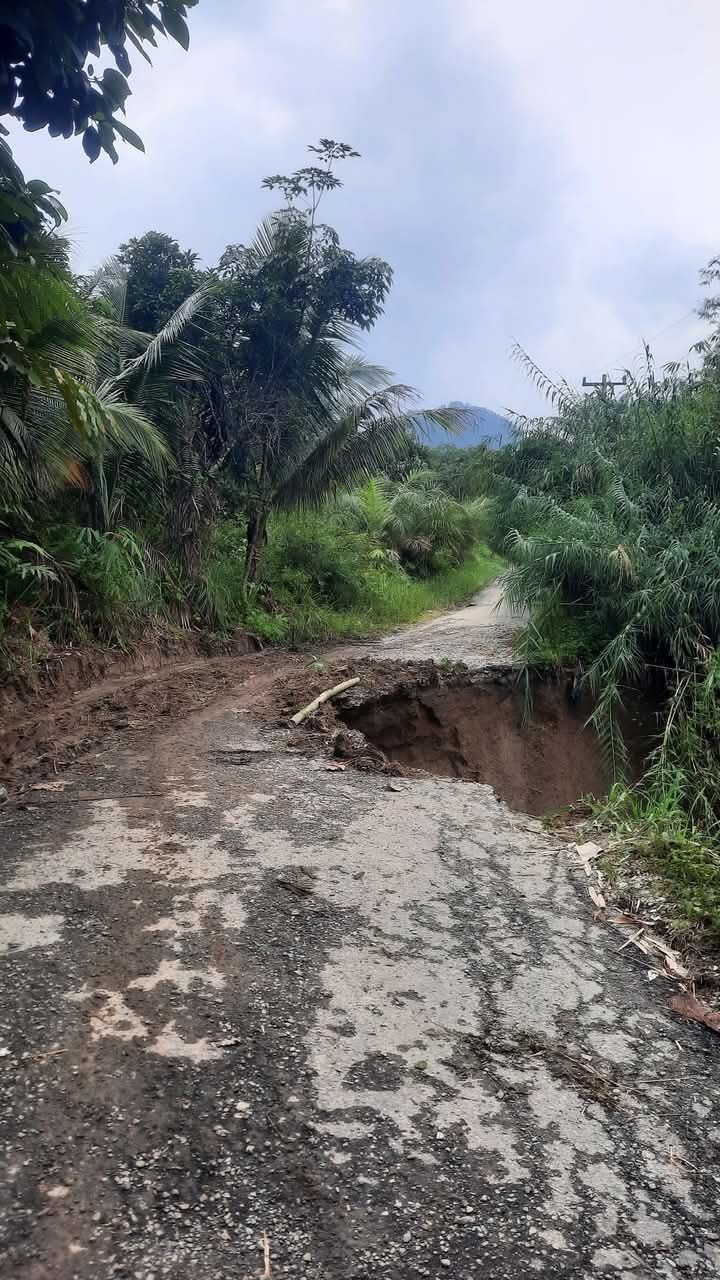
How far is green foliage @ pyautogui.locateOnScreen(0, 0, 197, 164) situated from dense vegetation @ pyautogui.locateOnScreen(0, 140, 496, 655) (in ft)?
14.3

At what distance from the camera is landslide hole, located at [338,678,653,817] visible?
841 cm

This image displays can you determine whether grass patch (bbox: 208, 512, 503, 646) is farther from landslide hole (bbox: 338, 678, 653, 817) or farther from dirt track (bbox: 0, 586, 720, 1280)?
dirt track (bbox: 0, 586, 720, 1280)

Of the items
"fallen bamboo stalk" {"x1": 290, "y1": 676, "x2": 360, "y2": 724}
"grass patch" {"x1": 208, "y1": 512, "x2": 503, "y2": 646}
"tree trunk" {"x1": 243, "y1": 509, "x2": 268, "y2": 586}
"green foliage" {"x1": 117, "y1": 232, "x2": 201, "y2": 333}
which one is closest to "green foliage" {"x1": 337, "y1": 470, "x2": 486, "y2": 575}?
"grass patch" {"x1": 208, "y1": 512, "x2": 503, "y2": 646}

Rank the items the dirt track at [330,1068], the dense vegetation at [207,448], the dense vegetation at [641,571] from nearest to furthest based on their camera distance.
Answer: the dirt track at [330,1068], the dense vegetation at [641,571], the dense vegetation at [207,448]

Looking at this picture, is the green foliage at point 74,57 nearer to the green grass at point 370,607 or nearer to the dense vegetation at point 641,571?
the dense vegetation at point 641,571

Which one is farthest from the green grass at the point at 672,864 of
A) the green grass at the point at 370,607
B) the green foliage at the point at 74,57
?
the green grass at the point at 370,607

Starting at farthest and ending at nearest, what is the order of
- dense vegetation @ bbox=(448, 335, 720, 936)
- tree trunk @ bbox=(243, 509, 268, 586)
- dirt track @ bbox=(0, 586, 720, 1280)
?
tree trunk @ bbox=(243, 509, 268, 586), dense vegetation @ bbox=(448, 335, 720, 936), dirt track @ bbox=(0, 586, 720, 1280)

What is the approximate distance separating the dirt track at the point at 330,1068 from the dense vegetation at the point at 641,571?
2.13 metres

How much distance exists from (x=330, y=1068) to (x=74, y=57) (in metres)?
3.25

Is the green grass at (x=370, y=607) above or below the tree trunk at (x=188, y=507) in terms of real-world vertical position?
below

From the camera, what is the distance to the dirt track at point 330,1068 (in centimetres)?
191

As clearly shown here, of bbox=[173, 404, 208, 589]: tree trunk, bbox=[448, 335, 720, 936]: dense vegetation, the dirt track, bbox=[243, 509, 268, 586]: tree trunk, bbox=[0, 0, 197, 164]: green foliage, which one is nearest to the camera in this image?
the dirt track

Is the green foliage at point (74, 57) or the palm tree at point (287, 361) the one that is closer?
the green foliage at point (74, 57)

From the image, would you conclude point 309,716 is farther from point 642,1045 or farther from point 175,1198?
point 175,1198
